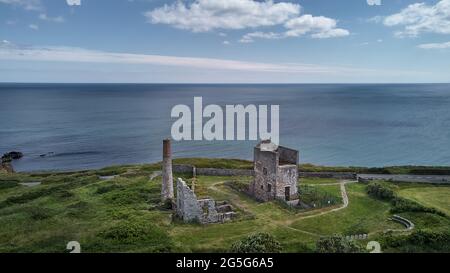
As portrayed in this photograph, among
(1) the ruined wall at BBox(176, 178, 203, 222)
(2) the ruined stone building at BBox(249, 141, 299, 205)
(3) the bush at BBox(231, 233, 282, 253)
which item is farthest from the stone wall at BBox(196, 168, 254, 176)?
(3) the bush at BBox(231, 233, 282, 253)

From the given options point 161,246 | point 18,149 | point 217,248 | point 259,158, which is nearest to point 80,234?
point 161,246

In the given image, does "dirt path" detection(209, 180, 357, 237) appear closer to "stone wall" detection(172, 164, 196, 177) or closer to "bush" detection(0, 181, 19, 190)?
"stone wall" detection(172, 164, 196, 177)

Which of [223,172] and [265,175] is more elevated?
[265,175]

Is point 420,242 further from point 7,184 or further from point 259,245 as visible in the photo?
point 7,184

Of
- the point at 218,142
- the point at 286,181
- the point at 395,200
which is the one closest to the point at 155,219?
the point at 286,181

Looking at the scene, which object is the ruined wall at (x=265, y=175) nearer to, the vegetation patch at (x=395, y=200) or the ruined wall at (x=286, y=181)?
the ruined wall at (x=286, y=181)
